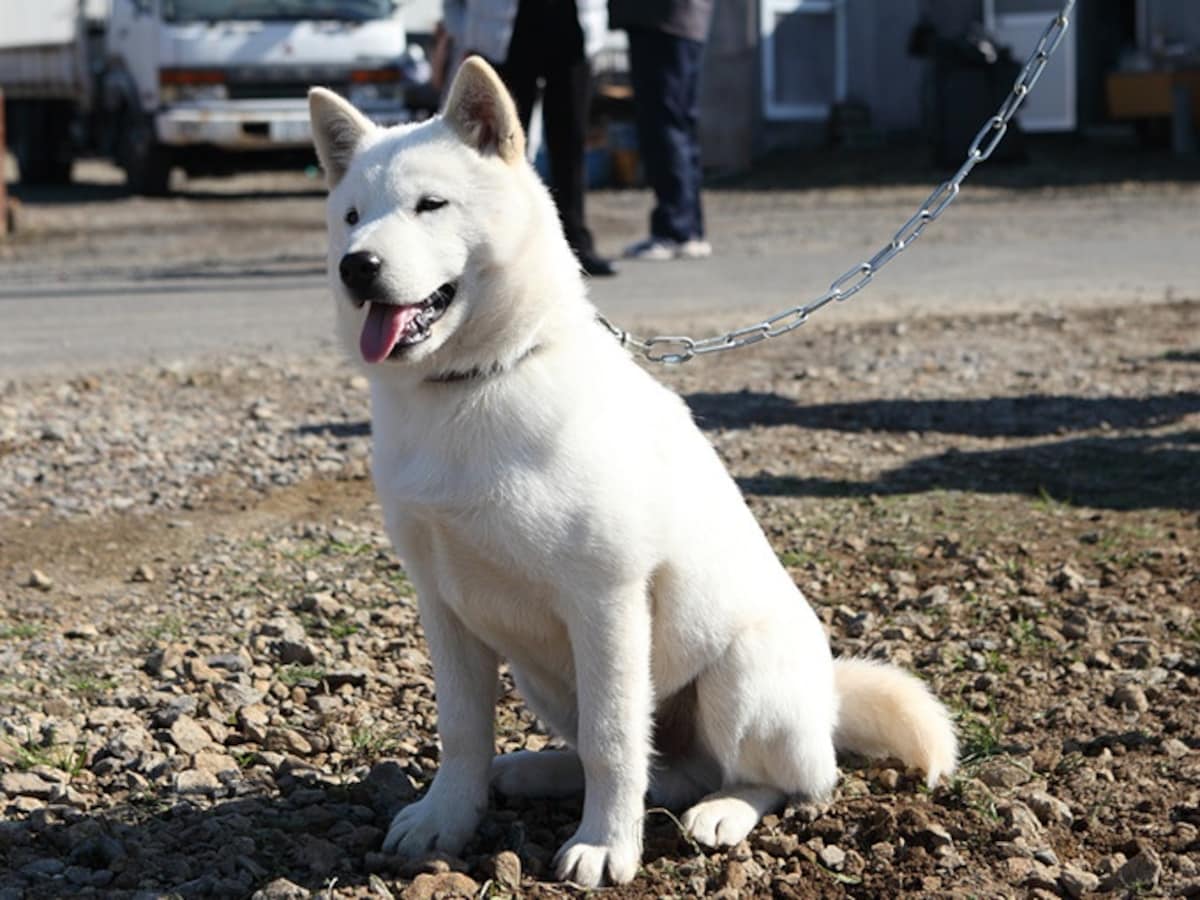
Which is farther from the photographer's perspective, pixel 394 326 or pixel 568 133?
pixel 568 133

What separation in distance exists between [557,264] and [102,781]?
1454 millimetres

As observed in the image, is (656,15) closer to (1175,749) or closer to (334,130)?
(1175,749)

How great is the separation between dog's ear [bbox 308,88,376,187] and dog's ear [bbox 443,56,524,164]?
0.57 feet

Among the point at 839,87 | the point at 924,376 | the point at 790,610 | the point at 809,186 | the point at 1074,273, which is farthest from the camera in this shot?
the point at 839,87

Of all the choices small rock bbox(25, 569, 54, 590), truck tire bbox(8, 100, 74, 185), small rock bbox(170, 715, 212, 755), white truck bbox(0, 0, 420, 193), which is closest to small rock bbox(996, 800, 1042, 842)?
small rock bbox(170, 715, 212, 755)

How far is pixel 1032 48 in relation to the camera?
2258cm

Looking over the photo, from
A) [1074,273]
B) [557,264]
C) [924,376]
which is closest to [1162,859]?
[557,264]

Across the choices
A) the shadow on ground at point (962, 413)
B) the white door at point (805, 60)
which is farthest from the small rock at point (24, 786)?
the white door at point (805, 60)

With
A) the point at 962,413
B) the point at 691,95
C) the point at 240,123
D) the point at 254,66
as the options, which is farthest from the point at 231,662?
the point at 254,66

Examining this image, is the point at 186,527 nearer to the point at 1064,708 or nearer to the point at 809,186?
the point at 1064,708

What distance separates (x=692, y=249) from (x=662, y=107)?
1498 mm

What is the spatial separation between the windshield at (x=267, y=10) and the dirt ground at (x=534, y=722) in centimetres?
1070

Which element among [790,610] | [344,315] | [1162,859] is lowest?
[1162,859]

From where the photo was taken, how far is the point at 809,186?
19109 millimetres
